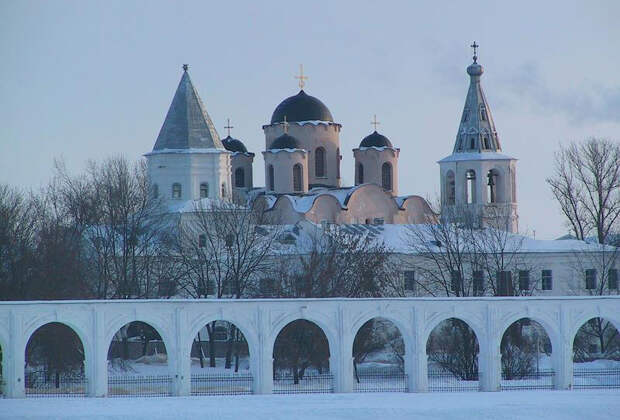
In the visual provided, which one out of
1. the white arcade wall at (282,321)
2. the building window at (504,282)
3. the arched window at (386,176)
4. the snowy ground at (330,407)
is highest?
the arched window at (386,176)

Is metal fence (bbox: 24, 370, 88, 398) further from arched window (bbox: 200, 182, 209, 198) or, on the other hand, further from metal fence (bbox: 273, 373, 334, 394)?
arched window (bbox: 200, 182, 209, 198)

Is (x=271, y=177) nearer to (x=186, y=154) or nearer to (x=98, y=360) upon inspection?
(x=186, y=154)

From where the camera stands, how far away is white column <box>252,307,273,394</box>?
50.2 meters

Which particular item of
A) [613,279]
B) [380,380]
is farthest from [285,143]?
[380,380]

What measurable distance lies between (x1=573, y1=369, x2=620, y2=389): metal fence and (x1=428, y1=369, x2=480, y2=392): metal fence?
9.17 ft

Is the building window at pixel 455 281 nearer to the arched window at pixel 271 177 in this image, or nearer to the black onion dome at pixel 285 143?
the black onion dome at pixel 285 143

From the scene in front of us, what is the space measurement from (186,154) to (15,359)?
898 inches

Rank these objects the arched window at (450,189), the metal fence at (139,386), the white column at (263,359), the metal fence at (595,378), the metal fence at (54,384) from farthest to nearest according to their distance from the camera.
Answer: the arched window at (450,189) < the metal fence at (595,378) < the metal fence at (139,386) < the metal fence at (54,384) < the white column at (263,359)

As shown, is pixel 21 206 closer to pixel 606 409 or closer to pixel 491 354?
pixel 491 354

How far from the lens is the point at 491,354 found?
5131 centimetres

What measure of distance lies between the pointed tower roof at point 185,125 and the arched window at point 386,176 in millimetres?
12614

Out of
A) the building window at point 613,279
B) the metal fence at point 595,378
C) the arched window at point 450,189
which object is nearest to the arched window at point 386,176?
the arched window at point 450,189

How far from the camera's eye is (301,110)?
80.3 meters

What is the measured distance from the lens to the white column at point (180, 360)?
49.7 m
